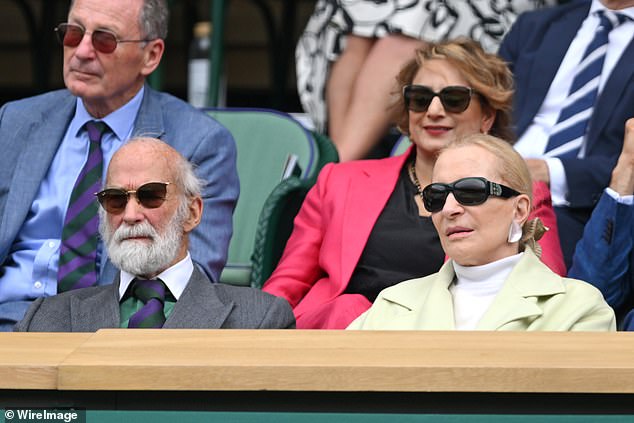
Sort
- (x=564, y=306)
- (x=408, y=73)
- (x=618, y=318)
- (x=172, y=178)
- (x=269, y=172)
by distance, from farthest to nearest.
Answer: (x=269, y=172) < (x=408, y=73) < (x=618, y=318) < (x=172, y=178) < (x=564, y=306)

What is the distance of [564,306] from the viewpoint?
3162 mm

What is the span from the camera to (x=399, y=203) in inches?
161

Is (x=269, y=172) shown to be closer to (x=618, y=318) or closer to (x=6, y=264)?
(x=6, y=264)

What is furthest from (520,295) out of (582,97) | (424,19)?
(424,19)

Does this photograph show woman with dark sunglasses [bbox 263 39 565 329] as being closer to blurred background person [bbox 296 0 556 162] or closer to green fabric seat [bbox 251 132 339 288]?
green fabric seat [bbox 251 132 339 288]

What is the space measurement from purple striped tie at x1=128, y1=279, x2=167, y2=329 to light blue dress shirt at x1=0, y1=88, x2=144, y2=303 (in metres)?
0.51

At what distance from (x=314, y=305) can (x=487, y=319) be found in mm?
835

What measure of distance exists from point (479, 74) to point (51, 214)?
4.56 ft

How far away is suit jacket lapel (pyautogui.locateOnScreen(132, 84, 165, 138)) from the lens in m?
4.01

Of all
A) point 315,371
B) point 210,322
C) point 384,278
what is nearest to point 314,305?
point 384,278

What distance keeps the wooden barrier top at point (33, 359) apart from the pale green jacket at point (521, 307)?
887 millimetres

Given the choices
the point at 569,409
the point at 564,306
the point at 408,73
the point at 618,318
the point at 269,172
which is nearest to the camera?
the point at 569,409

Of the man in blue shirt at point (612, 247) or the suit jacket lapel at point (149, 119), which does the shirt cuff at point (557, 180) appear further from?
the suit jacket lapel at point (149, 119)

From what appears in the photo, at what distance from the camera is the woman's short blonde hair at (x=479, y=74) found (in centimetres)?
411
